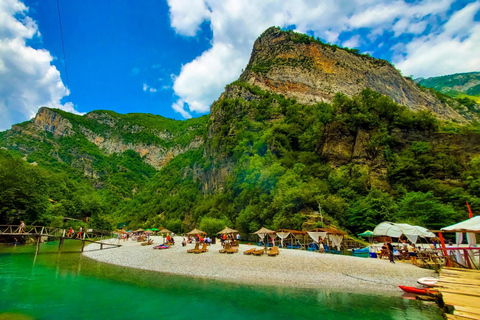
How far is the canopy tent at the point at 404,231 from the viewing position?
60.1 feet

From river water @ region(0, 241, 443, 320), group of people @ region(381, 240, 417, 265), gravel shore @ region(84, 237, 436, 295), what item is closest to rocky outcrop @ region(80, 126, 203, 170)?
gravel shore @ region(84, 237, 436, 295)

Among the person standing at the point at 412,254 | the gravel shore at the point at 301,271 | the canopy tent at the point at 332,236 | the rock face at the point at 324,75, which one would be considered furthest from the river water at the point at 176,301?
the rock face at the point at 324,75

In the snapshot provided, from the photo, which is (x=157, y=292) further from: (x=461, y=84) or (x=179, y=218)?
(x=461, y=84)

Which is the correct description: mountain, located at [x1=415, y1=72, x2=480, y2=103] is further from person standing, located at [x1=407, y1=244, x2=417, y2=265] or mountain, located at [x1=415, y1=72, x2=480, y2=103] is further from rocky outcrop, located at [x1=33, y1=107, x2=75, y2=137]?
rocky outcrop, located at [x1=33, y1=107, x2=75, y2=137]

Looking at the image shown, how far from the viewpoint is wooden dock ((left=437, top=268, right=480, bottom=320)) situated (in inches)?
265

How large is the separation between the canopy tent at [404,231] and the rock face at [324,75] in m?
57.4

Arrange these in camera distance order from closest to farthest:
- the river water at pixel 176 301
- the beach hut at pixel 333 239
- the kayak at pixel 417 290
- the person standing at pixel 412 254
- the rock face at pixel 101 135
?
the river water at pixel 176 301 → the kayak at pixel 417 290 → the person standing at pixel 412 254 → the beach hut at pixel 333 239 → the rock face at pixel 101 135

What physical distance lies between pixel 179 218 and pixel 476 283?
7126 centimetres

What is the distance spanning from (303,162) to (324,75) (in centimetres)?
4679

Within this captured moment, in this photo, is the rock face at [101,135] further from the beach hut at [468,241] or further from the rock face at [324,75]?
the beach hut at [468,241]

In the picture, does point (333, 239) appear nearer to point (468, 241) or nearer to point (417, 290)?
point (468, 241)

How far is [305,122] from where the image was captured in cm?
5422

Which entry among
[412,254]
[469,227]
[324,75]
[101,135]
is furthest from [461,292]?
[101,135]

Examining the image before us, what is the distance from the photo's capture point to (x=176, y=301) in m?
11.8
